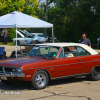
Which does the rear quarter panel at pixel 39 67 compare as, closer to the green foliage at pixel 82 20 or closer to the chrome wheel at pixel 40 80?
the chrome wheel at pixel 40 80

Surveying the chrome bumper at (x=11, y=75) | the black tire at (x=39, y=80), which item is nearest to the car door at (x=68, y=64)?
the black tire at (x=39, y=80)

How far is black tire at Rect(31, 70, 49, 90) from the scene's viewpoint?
7.21 metres

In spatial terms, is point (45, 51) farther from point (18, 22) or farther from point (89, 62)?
point (18, 22)

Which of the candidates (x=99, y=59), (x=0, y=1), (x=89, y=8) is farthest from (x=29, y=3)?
(x=99, y=59)

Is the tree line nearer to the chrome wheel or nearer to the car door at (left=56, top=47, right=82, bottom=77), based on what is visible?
the car door at (left=56, top=47, right=82, bottom=77)

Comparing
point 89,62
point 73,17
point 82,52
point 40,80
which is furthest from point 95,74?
point 73,17

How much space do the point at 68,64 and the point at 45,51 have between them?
0.99 meters

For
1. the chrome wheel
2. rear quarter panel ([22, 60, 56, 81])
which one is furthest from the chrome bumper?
the chrome wheel

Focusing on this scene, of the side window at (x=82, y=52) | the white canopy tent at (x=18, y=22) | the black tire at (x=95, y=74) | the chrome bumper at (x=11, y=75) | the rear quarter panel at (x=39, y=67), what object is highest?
the white canopy tent at (x=18, y=22)

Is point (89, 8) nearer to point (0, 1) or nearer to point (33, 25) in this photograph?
point (0, 1)

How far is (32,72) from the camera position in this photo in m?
7.13

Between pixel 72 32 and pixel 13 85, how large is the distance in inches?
964

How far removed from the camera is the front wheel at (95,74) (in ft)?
28.4

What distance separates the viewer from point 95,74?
8.80 metres
